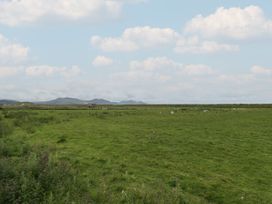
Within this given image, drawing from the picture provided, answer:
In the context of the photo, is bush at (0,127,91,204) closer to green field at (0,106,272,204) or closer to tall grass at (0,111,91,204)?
tall grass at (0,111,91,204)

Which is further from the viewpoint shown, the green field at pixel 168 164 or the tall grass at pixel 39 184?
the green field at pixel 168 164

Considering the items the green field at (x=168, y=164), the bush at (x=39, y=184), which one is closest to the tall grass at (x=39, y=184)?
the bush at (x=39, y=184)

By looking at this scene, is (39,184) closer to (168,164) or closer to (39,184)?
(39,184)

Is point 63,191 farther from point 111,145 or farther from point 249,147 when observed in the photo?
point 249,147

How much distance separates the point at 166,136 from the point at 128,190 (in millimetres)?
16583

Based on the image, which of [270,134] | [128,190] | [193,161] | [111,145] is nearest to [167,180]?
[128,190]

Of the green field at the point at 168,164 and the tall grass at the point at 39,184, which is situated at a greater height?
the tall grass at the point at 39,184

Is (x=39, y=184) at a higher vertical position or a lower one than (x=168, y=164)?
higher

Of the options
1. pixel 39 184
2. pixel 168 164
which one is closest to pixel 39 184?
pixel 39 184

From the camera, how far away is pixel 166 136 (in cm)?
3094

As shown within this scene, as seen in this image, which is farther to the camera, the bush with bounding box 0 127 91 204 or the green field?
the green field

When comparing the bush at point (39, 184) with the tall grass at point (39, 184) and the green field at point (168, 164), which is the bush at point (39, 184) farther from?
the green field at point (168, 164)

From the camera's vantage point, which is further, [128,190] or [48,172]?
[128,190]

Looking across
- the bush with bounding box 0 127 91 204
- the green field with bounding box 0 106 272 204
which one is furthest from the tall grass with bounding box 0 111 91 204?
the green field with bounding box 0 106 272 204
